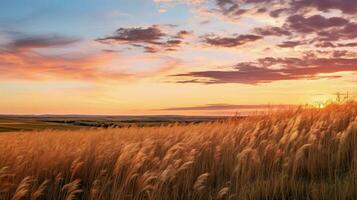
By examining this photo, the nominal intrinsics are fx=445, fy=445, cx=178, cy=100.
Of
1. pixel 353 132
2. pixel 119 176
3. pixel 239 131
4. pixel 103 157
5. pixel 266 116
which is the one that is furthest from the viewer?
pixel 266 116

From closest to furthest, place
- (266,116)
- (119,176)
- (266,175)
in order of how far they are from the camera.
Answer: (119,176), (266,175), (266,116)

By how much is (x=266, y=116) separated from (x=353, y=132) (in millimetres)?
3581

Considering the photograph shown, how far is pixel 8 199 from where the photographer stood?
6.58 metres

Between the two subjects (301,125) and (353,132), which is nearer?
(353,132)

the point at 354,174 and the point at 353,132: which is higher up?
the point at 353,132

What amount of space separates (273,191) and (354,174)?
148cm

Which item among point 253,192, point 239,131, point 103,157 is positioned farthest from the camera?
point 239,131

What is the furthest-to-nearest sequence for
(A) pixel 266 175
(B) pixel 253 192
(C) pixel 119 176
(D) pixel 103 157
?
(D) pixel 103 157 → (A) pixel 266 175 → (C) pixel 119 176 → (B) pixel 253 192

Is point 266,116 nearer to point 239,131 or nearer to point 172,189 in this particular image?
point 239,131

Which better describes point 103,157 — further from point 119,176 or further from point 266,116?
point 266,116

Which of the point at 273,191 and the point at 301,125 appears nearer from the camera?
the point at 273,191

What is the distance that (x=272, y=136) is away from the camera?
9734mm

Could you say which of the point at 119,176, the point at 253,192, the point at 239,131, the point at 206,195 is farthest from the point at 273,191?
the point at 239,131

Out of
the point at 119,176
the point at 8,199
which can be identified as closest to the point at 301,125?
the point at 119,176
